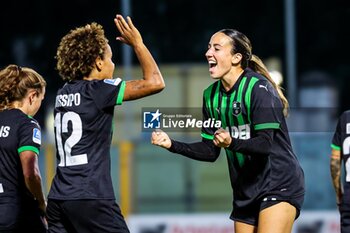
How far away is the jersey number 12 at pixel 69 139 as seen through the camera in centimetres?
588

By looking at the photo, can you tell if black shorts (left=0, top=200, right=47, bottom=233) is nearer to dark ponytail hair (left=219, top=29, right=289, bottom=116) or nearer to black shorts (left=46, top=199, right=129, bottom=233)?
black shorts (left=46, top=199, right=129, bottom=233)

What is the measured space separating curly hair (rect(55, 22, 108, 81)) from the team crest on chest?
854 mm

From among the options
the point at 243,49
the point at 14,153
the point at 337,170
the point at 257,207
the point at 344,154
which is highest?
the point at 243,49

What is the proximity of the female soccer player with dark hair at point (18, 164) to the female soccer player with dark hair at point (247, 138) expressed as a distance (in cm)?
74

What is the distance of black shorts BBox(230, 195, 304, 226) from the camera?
20.5 feet

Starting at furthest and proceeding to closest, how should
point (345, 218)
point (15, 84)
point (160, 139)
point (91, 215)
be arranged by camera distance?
point (345, 218)
point (15, 84)
point (160, 139)
point (91, 215)

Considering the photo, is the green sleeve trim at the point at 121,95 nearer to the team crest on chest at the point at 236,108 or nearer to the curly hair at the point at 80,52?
the curly hair at the point at 80,52

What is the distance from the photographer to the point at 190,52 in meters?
15.8

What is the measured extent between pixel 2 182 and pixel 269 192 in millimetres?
1596

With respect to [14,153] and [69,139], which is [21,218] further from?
[69,139]

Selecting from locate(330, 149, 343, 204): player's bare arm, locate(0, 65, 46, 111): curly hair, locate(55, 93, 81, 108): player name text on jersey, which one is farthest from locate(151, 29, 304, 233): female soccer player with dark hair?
locate(330, 149, 343, 204): player's bare arm

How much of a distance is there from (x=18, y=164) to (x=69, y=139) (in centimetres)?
52
